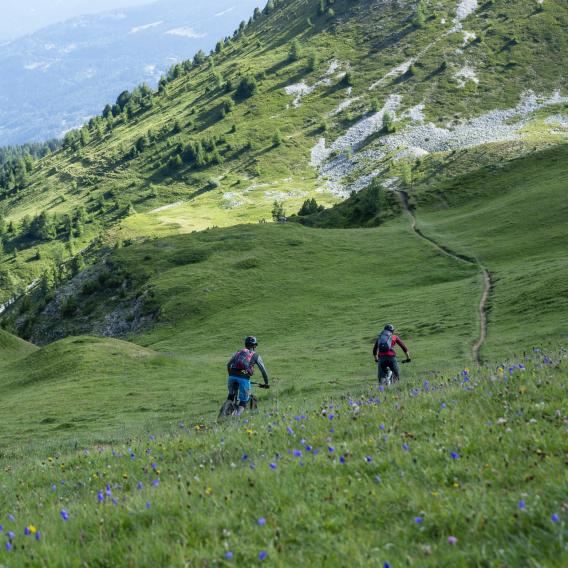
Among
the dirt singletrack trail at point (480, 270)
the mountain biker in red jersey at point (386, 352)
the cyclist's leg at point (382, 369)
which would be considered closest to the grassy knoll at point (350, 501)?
the mountain biker in red jersey at point (386, 352)

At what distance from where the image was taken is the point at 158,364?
171 feet

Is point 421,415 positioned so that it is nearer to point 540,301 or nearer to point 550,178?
point 540,301

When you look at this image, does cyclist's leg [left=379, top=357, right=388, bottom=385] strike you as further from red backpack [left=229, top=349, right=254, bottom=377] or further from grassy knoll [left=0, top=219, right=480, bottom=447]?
red backpack [left=229, top=349, right=254, bottom=377]

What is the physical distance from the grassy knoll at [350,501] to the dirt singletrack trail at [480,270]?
25430mm

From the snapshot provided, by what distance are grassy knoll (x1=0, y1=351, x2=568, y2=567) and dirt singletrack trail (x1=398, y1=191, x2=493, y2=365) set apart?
2543cm

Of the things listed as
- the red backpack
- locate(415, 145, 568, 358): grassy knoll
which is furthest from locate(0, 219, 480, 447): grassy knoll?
the red backpack

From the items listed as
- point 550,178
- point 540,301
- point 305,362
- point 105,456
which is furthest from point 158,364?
point 550,178

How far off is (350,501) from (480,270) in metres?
67.6

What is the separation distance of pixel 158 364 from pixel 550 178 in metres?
82.6

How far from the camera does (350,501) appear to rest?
7105mm

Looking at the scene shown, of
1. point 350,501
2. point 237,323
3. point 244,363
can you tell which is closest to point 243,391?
point 244,363

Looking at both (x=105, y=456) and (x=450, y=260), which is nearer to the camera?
(x=105, y=456)

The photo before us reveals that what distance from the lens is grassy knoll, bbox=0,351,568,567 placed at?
5.87 meters

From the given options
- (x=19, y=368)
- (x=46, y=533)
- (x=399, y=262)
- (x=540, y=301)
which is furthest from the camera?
(x=399, y=262)
